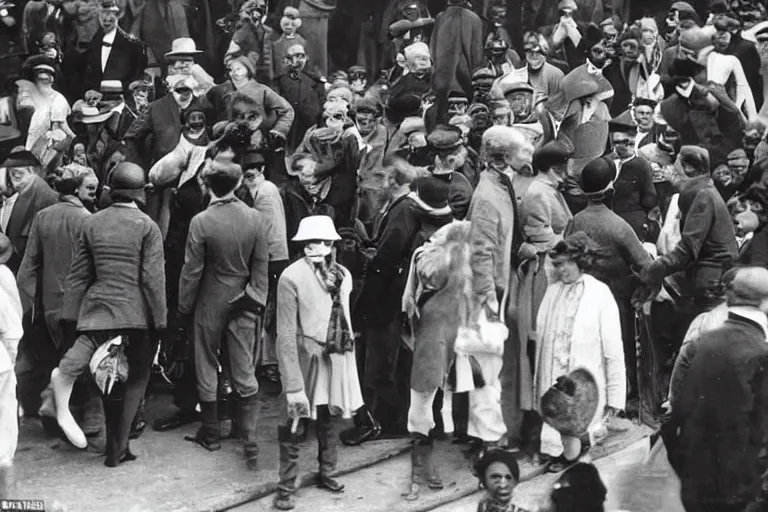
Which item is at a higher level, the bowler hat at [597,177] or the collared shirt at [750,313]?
the bowler hat at [597,177]

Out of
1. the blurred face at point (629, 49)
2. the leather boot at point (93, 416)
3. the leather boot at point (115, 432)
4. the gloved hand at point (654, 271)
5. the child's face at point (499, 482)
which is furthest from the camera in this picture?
the blurred face at point (629, 49)

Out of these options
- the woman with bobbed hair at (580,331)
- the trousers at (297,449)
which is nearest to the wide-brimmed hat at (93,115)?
the trousers at (297,449)

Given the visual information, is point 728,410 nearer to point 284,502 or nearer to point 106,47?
point 284,502

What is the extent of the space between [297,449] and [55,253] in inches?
99.7

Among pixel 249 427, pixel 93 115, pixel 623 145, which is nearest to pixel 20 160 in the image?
pixel 93 115

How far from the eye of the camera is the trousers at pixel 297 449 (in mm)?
9812

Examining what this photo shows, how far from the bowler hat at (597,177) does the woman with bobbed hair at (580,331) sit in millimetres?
589

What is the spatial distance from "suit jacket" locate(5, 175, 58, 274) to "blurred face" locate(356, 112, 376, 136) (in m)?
2.91

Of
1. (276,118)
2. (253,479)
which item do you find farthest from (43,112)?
(253,479)

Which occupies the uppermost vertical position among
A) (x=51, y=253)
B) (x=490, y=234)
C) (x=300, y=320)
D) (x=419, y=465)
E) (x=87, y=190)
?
(x=87, y=190)

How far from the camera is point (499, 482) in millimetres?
8469

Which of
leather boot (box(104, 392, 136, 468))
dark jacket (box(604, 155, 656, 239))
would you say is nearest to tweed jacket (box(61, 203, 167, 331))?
leather boot (box(104, 392, 136, 468))

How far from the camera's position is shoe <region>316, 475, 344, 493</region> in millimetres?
10078

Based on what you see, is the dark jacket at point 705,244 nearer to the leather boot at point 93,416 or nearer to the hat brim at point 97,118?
the leather boot at point 93,416
